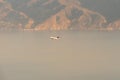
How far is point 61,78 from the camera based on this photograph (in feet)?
168

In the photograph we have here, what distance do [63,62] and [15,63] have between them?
733cm

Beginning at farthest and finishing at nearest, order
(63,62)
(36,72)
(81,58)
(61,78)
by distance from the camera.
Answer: (81,58) → (63,62) → (36,72) → (61,78)


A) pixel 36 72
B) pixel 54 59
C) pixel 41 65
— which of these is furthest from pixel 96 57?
pixel 36 72

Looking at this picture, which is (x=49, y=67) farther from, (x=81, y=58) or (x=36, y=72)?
(x=81, y=58)

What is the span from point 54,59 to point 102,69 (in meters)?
14.2

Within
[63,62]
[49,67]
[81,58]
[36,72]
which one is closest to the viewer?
[36,72]

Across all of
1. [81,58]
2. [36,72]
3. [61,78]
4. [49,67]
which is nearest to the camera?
[61,78]

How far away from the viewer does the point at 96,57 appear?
73.6 meters

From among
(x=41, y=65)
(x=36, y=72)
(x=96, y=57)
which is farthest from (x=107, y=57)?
(x=36, y=72)

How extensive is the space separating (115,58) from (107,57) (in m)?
2.80

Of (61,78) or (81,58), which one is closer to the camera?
(61,78)

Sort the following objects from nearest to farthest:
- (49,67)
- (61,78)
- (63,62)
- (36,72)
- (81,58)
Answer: (61,78), (36,72), (49,67), (63,62), (81,58)

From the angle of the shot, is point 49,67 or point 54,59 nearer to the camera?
point 49,67

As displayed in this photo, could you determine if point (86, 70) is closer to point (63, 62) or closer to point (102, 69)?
point (102, 69)
